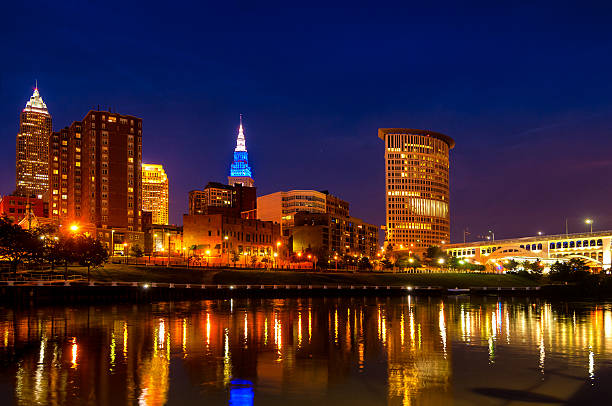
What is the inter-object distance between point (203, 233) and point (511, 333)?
13807cm

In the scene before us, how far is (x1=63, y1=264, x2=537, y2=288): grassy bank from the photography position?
108m

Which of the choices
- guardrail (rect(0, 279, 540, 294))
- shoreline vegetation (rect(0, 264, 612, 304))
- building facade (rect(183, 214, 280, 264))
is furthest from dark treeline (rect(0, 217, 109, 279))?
building facade (rect(183, 214, 280, 264))

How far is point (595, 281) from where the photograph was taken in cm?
13275

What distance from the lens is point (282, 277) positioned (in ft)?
426

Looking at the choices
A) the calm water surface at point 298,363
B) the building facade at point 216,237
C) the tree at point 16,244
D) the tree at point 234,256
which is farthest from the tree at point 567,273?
the tree at point 16,244

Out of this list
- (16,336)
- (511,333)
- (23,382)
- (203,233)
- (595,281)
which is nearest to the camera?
(23,382)

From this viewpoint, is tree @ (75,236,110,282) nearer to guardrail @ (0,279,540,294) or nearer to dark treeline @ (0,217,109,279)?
dark treeline @ (0,217,109,279)

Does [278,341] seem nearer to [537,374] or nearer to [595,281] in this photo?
[537,374]

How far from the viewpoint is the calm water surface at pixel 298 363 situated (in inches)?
922

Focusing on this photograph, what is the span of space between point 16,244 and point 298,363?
240 feet

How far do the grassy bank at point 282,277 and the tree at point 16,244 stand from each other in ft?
37.5

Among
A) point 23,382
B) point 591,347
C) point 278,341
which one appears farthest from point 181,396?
point 591,347

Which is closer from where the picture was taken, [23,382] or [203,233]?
[23,382]

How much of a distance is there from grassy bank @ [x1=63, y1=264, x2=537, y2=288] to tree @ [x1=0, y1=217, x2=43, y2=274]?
11442mm
